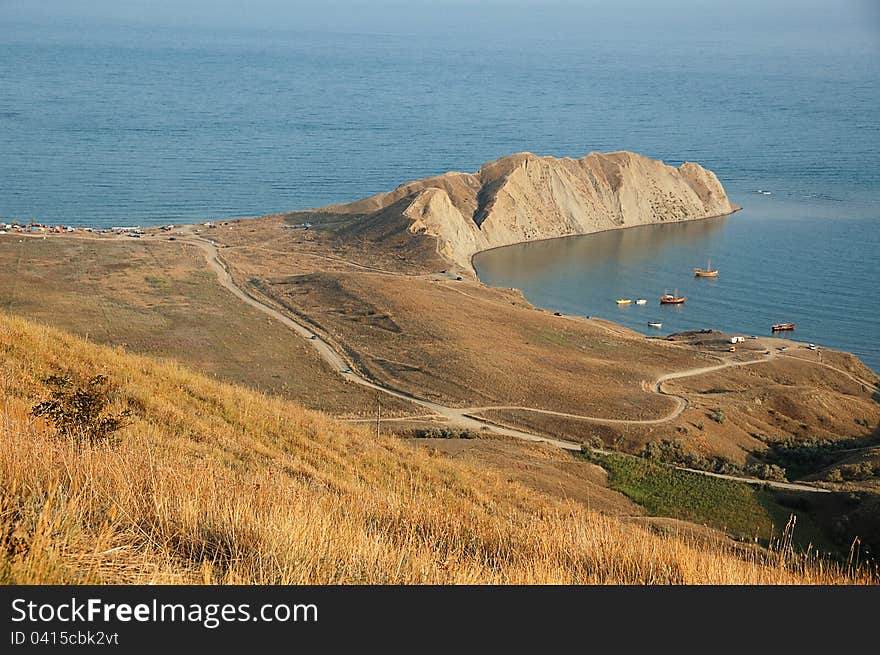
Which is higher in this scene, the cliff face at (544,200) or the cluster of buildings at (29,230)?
the cliff face at (544,200)

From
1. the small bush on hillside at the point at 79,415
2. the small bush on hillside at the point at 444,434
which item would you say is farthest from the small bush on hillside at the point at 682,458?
the small bush on hillside at the point at 79,415

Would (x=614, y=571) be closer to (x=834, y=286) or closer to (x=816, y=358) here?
(x=816, y=358)

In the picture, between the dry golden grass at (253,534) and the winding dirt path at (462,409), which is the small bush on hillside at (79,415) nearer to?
the dry golden grass at (253,534)

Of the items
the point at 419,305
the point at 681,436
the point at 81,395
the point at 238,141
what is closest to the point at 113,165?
the point at 238,141

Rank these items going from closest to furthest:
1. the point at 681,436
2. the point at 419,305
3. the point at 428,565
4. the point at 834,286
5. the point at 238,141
Result: 1. the point at 428,565
2. the point at 681,436
3. the point at 419,305
4. the point at 834,286
5. the point at 238,141

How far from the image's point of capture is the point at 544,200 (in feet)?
302

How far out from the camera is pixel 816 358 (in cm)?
4866

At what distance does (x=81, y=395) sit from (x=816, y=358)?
45179mm

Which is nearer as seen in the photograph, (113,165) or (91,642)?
(91,642)

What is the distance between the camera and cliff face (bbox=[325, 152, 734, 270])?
80812 mm

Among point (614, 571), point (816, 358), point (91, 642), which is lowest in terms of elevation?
point (816, 358)

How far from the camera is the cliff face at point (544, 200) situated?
80.8 m

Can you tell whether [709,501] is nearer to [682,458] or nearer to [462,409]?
[682,458]

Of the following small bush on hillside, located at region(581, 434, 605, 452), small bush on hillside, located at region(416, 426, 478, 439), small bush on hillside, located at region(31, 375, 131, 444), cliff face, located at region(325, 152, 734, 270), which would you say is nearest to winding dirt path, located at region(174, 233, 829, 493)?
small bush on hillside, located at region(581, 434, 605, 452)
